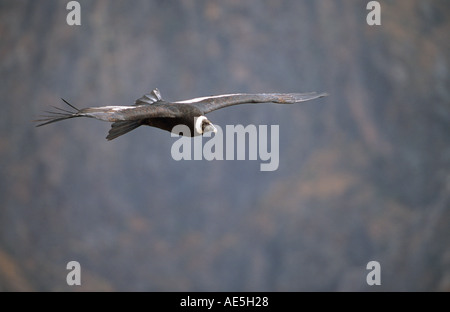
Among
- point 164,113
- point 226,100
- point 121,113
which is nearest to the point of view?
point 121,113

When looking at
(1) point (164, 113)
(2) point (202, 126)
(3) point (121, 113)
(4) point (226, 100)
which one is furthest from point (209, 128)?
(3) point (121, 113)

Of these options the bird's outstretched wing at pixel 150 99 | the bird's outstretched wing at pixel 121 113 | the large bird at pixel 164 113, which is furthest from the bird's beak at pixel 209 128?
the bird's outstretched wing at pixel 150 99

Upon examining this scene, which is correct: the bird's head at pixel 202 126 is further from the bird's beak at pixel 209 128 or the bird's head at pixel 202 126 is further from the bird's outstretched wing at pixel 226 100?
the bird's outstretched wing at pixel 226 100

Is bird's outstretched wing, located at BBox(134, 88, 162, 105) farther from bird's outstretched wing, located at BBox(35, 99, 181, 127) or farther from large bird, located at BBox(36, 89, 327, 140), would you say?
bird's outstretched wing, located at BBox(35, 99, 181, 127)

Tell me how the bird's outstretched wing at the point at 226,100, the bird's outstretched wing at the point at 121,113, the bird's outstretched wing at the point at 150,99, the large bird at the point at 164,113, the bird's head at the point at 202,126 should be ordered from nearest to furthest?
the bird's outstretched wing at the point at 121,113 < the large bird at the point at 164,113 < the bird's head at the point at 202,126 < the bird's outstretched wing at the point at 226,100 < the bird's outstretched wing at the point at 150,99

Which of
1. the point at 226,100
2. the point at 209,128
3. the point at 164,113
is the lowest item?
the point at 209,128

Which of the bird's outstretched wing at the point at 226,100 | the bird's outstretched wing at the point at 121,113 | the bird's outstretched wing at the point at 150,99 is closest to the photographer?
the bird's outstretched wing at the point at 121,113

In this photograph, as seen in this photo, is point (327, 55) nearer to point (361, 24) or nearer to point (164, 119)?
point (361, 24)

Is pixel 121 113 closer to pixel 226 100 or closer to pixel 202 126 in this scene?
pixel 202 126

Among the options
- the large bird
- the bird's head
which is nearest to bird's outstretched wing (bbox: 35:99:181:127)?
the large bird

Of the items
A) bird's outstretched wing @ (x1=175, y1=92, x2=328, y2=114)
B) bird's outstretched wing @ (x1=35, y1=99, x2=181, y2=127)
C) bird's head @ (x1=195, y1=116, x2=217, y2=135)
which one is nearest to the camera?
bird's outstretched wing @ (x1=35, y1=99, x2=181, y2=127)

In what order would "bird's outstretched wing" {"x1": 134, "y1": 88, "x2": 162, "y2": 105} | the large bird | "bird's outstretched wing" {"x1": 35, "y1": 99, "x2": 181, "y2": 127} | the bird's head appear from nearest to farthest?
"bird's outstretched wing" {"x1": 35, "y1": 99, "x2": 181, "y2": 127} → the large bird → the bird's head → "bird's outstretched wing" {"x1": 134, "y1": 88, "x2": 162, "y2": 105}

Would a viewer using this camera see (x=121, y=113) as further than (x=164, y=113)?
No

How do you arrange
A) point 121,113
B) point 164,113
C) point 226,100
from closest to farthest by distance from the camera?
point 121,113 < point 164,113 < point 226,100
